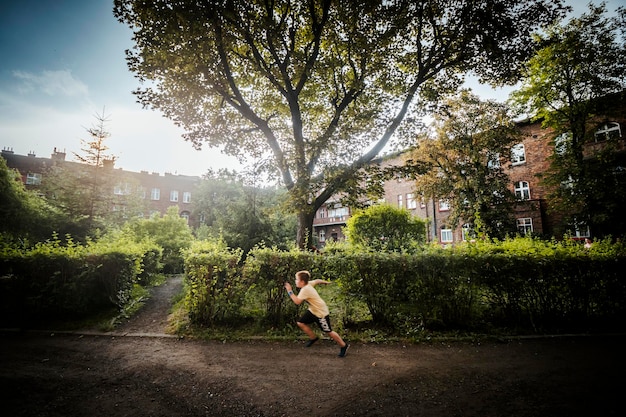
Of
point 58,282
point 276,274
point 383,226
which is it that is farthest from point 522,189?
point 58,282

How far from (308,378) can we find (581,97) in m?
25.4

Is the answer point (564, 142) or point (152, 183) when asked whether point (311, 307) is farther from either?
point (152, 183)

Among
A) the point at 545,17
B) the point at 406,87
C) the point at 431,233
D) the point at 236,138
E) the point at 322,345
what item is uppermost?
the point at 545,17

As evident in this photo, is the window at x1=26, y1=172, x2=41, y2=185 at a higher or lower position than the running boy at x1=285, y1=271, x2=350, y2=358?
higher

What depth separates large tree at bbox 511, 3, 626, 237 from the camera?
16.8 metres

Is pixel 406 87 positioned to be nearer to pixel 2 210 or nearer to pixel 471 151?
pixel 471 151

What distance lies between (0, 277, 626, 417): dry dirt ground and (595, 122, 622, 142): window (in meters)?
25.3

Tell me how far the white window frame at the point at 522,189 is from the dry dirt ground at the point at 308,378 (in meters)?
25.0

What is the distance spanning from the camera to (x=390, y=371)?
4.37m

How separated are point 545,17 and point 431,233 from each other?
79.4 ft

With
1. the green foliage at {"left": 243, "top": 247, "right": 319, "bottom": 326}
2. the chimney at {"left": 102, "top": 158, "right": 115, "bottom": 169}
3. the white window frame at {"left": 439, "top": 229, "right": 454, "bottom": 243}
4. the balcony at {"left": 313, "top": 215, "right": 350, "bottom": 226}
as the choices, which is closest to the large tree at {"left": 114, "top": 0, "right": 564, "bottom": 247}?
the green foliage at {"left": 243, "top": 247, "right": 319, "bottom": 326}

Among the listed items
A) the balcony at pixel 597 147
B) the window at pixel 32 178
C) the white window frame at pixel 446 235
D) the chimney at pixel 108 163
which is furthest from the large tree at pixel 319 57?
the window at pixel 32 178

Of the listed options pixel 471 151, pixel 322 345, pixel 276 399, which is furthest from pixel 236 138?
pixel 471 151

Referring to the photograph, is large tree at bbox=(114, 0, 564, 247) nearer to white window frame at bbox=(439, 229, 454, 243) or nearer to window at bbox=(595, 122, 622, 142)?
window at bbox=(595, 122, 622, 142)
